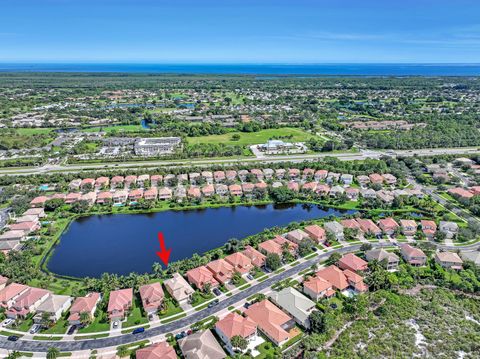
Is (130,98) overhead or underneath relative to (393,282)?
overhead

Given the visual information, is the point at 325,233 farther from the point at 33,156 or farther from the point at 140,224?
the point at 33,156

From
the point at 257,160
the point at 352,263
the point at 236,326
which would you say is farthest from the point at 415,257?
the point at 257,160

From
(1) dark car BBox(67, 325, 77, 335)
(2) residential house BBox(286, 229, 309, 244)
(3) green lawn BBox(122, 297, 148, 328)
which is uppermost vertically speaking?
(2) residential house BBox(286, 229, 309, 244)

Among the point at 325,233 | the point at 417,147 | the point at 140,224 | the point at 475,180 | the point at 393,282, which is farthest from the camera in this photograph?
the point at 417,147

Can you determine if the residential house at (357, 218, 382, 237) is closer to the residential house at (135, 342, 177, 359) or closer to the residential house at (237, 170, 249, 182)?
the residential house at (237, 170, 249, 182)

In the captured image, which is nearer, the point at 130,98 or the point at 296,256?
the point at 296,256

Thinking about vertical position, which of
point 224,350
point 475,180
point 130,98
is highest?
point 130,98

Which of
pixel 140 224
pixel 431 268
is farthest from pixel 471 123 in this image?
pixel 140 224

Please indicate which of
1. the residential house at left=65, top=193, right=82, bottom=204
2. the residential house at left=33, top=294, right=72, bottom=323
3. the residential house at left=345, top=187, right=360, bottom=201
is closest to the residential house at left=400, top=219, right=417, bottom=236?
the residential house at left=345, top=187, right=360, bottom=201
